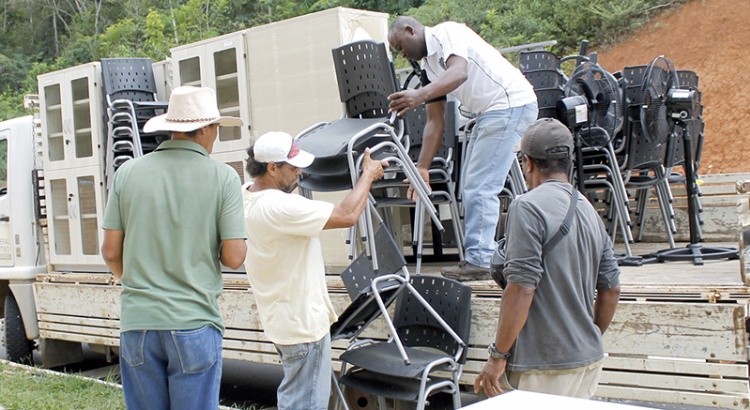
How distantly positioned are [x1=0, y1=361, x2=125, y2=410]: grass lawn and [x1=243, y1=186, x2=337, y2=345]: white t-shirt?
2506 millimetres

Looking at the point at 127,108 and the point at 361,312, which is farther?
the point at 127,108

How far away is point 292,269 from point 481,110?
1588mm

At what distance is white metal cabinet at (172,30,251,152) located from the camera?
19.8 feet

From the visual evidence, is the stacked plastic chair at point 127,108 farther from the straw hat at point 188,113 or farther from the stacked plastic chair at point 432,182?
the straw hat at point 188,113

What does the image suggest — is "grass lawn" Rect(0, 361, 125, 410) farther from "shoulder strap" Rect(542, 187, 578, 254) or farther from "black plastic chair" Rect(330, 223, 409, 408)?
"shoulder strap" Rect(542, 187, 578, 254)

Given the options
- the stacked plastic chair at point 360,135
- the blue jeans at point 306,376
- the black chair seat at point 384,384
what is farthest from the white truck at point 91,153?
the blue jeans at point 306,376

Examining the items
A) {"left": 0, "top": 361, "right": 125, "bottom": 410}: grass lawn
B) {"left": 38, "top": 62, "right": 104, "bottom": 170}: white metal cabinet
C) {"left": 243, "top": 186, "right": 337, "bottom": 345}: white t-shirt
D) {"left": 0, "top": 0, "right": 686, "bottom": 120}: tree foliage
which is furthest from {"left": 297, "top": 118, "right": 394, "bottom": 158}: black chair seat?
{"left": 0, "top": 0, "right": 686, "bottom": 120}: tree foliage

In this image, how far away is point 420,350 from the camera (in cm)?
401

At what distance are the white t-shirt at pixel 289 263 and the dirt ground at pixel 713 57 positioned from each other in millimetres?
14415

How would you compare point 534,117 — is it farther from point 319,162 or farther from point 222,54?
point 222,54

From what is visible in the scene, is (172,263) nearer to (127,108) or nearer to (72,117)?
(127,108)

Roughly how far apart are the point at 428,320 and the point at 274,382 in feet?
10.8

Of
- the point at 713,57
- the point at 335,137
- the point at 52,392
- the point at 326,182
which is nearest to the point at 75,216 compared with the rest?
the point at 52,392

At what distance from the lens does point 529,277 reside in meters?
2.64
